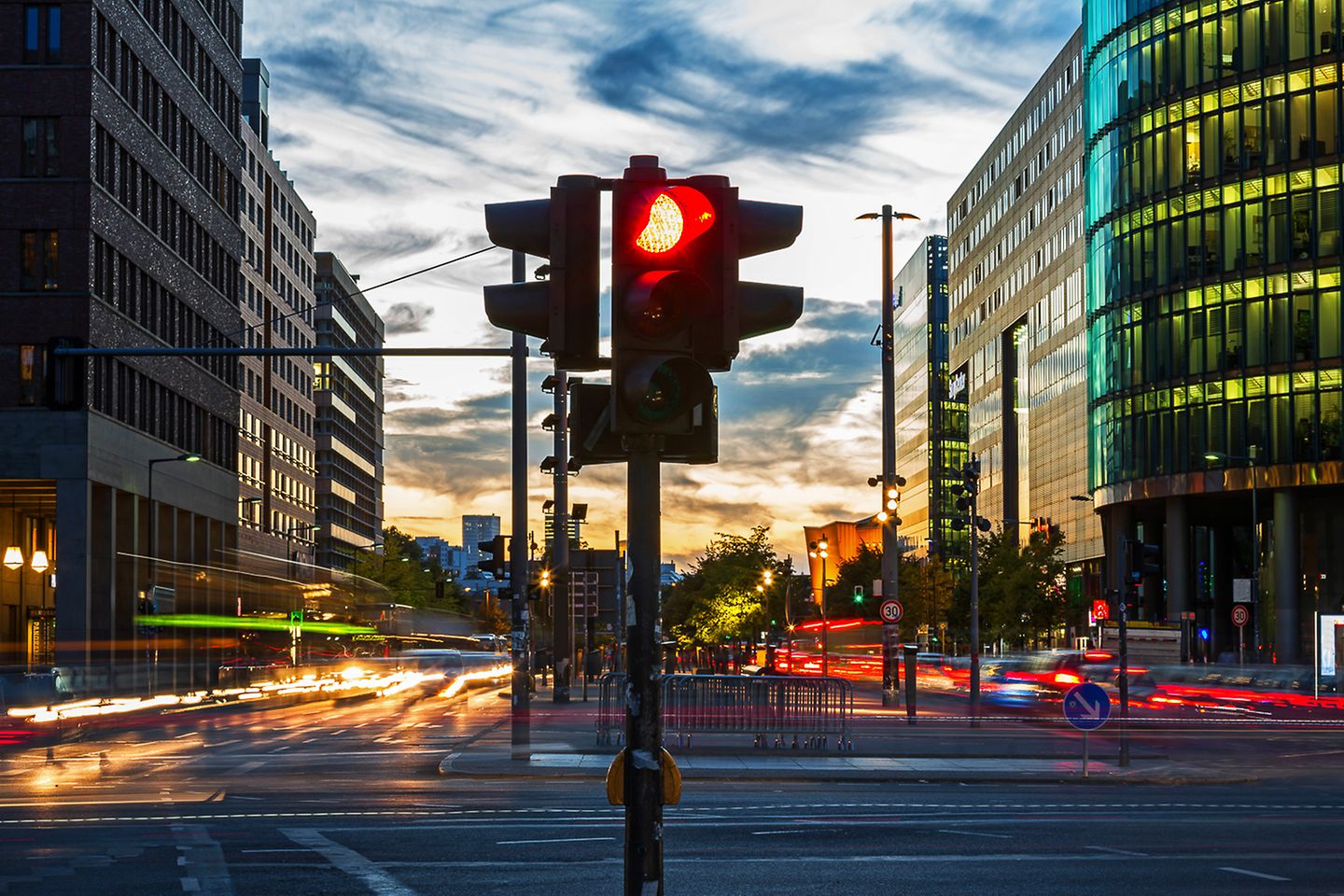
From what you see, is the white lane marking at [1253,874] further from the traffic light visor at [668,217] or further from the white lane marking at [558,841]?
the traffic light visor at [668,217]

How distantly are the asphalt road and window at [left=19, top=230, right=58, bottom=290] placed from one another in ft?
126

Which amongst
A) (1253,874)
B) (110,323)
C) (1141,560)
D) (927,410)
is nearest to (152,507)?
(110,323)

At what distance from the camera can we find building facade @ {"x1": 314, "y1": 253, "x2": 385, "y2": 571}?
154 metres

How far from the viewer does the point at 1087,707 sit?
981 inches

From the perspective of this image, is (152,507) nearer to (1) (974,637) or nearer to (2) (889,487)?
(2) (889,487)

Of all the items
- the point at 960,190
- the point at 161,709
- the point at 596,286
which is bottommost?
the point at 161,709

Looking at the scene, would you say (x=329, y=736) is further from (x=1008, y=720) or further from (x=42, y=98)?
(x=42, y=98)

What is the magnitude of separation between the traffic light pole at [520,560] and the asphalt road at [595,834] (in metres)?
1.67

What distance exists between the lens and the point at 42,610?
74875 millimetres

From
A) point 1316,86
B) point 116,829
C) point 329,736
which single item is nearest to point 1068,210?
point 1316,86

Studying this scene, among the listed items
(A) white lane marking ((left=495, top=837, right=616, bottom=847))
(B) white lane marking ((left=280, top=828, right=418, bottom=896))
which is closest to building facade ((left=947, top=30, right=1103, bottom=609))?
(A) white lane marking ((left=495, top=837, right=616, bottom=847))

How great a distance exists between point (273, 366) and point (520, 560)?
9299 centimetres

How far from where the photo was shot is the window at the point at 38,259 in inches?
2489

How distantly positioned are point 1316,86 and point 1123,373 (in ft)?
57.4
